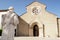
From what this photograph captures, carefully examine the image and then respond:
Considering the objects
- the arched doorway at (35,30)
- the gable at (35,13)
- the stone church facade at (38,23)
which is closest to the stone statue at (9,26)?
the stone church facade at (38,23)

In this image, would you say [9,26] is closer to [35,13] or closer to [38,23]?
[38,23]

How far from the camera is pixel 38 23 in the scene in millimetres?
33875

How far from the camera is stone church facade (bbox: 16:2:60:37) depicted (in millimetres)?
32875

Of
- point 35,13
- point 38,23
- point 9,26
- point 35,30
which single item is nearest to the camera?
point 9,26

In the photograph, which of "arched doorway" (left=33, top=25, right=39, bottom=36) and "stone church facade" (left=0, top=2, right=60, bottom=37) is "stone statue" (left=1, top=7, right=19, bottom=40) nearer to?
"stone church facade" (left=0, top=2, right=60, bottom=37)

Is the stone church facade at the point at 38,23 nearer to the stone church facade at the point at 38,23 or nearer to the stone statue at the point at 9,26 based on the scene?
the stone church facade at the point at 38,23

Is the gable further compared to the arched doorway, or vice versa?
the arched doorway

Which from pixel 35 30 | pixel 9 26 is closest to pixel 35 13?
pixel 35 30

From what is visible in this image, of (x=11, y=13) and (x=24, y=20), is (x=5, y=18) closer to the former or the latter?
(x=11, y=13)

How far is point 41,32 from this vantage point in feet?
109

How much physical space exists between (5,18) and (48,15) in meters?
27.6

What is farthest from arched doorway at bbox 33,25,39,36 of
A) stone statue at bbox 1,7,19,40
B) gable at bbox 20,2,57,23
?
stone statue at bbox 1,7,19,40

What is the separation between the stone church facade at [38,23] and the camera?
3288cm

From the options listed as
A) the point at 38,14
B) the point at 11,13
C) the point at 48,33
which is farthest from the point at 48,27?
the point at 11,13
